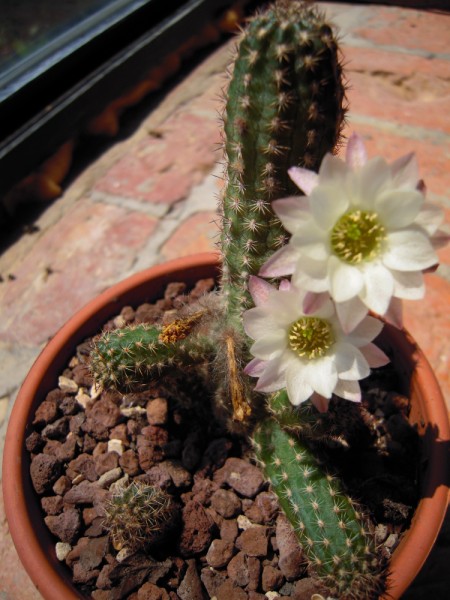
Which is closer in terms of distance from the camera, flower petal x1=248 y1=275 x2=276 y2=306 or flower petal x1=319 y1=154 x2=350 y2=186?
flower petal x1=319 y1=154 x2=350 y2=186

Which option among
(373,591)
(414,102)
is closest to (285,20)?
(373,591)

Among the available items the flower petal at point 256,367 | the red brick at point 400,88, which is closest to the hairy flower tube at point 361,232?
the flower petal at point 256,367

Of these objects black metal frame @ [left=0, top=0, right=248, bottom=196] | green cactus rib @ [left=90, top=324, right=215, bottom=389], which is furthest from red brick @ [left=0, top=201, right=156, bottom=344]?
green cactus rib @ [left=90, top=324, right=215, bottom=389]

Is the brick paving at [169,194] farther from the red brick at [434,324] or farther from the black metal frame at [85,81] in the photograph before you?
the black metal frame at [85,81]

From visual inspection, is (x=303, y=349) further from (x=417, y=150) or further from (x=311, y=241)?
(x=417, y=150)

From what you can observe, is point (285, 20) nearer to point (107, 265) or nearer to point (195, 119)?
point (107, 265)

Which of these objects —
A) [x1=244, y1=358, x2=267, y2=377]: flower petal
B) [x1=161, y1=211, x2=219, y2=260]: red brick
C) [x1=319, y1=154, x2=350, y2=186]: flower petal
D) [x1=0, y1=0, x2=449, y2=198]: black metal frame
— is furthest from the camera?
[x1=0, y1=0, x2=449, y2=198]: black metal frame

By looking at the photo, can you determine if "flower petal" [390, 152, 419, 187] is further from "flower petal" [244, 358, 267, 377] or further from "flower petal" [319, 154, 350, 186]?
"flower petal" [244, 358, 267, 377]
